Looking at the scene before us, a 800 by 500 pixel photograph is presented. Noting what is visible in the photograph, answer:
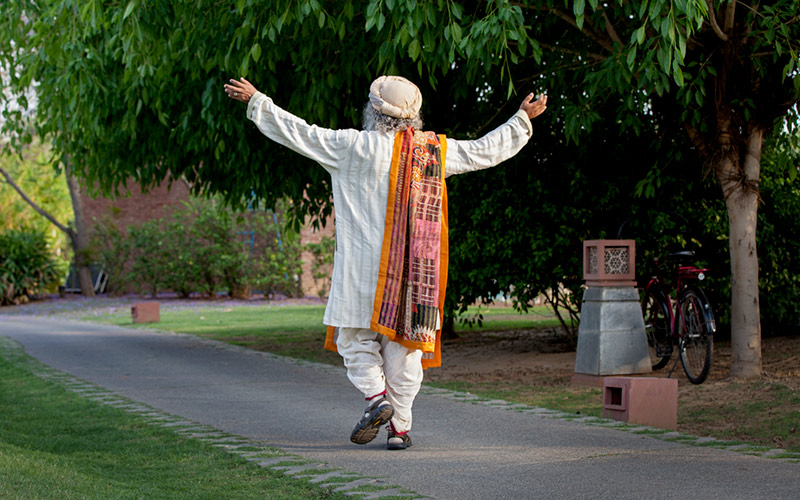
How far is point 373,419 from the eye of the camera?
17.3ft

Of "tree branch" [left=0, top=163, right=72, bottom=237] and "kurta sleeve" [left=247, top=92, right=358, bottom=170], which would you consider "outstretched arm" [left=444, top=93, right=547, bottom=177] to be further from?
"tree branch" [left=0, top=163, right=72, bottom=237]

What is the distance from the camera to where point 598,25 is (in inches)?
319

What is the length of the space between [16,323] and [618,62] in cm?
1643

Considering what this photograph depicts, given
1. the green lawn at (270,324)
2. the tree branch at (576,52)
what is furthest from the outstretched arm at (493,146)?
the green lawn at (270,324)

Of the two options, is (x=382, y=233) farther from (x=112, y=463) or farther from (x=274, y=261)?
(x=274, y=261)

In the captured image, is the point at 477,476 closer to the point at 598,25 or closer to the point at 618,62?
the point at 618,62

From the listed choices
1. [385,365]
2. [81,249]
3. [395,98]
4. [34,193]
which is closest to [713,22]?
[395,98]

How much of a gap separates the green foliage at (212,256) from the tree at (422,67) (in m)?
17.0

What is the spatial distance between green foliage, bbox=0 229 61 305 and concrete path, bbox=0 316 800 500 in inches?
747

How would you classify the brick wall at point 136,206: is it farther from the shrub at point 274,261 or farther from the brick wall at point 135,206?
the shrub at point 274,261

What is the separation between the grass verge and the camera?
14.6 ft

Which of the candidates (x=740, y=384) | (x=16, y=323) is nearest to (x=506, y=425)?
(x=740, y=384)

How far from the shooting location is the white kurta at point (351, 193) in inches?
212

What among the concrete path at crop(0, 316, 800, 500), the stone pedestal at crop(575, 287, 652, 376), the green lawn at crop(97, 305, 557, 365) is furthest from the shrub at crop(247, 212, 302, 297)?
the stone pedestal at crop(575, 287, 652, 376)
